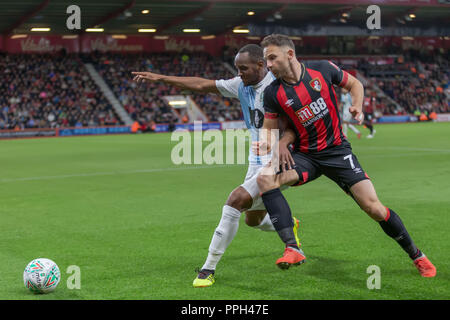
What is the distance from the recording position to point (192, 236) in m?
8.67

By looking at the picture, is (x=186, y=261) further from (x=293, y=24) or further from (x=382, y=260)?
(x=293, y=24)

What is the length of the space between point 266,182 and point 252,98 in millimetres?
919

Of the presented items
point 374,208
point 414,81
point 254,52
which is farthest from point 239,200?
point 414,81

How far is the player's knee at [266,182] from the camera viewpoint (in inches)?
244

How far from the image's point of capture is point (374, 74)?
56031mm

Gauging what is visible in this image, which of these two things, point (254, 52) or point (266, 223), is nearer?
point (254, 52)

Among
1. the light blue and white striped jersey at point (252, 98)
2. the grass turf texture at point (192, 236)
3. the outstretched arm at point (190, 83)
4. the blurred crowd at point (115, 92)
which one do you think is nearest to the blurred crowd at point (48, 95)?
the blurred crowd at point (115, 92)

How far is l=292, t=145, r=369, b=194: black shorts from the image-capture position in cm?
629

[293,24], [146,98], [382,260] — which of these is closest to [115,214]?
[382,260]

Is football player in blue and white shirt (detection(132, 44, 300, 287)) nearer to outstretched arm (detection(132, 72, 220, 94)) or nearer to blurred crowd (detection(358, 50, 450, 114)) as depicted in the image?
outstretched arm (detection(132, 72, 220, 94))

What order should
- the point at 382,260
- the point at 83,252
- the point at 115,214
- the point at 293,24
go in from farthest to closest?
the point at 293,24
the point at 115,214
the point at 83,252
the point at 382,260

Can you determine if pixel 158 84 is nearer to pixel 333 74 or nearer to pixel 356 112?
pixel 333 74

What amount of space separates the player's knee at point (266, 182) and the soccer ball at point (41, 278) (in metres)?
2.07

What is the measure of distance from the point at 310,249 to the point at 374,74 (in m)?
50.5
